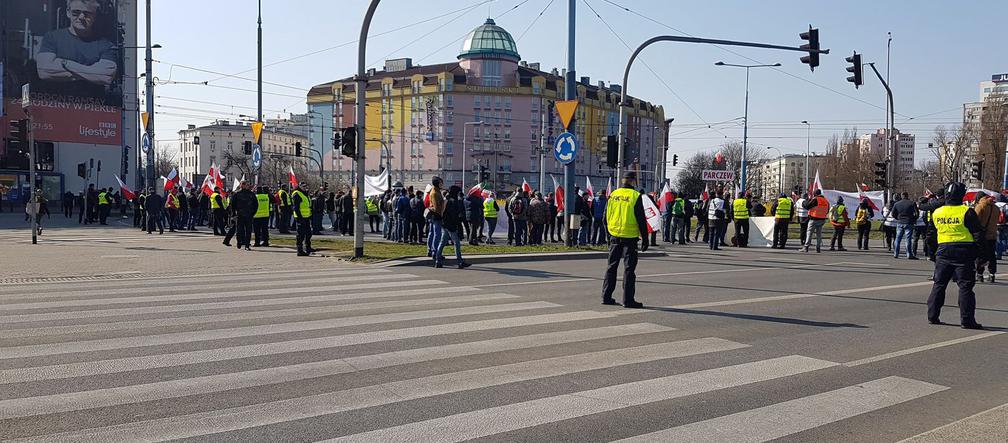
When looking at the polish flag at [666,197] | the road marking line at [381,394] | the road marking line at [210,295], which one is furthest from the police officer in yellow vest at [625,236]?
the polish flag at [666,197]

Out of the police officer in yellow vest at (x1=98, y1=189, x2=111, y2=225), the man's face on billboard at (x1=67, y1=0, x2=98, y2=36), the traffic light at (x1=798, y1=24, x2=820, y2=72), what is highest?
the man's face on billboard at (x1=67, y1=0, x2=98, y2=36)

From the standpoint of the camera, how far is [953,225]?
10062 millimetres

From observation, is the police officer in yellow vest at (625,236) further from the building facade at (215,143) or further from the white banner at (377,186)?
the building facade at (215,143)

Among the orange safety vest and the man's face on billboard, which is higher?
the man's face on billboard

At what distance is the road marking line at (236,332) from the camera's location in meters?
7.67

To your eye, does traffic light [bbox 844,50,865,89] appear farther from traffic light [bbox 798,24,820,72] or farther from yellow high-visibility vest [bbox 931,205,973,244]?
yellow high-visibility vest [bbox 931,205,973,244]

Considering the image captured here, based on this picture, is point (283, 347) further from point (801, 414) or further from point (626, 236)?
point (626, 236)

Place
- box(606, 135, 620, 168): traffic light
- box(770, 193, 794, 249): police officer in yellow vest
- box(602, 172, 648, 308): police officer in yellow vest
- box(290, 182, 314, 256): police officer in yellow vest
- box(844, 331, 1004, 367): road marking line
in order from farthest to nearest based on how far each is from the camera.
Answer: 1. box(770, 193, 794, 249): police officer in yellow vest
2. box(606, 135, 620, 168): traffic light
3. box(290, 182, 314, 256): police officer in yellow vest
4. box(602, 172, 648, 308): police officer in yellow vest
5. box(844, 331, 1004, 367): road marking line

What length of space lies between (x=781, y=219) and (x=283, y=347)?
21.5 metres

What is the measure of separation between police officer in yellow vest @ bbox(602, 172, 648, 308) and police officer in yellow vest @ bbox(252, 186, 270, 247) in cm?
1262

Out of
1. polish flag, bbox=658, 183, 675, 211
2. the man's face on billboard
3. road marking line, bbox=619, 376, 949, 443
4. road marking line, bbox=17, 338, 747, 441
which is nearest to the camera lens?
road marking line, bbox=17, 338, 747, 441

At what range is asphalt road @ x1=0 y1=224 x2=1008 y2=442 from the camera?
545 centimetres

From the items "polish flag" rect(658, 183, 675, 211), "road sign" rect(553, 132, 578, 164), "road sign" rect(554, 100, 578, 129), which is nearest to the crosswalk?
"road sign" rect(554, 100, 578, 129)

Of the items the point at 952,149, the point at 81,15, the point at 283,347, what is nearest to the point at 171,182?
the point at 283,347
